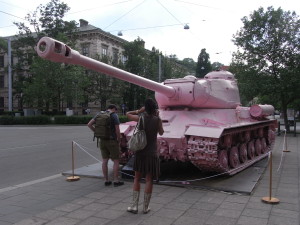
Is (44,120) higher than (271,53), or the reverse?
(271,53)

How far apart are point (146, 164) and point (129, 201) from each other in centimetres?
108

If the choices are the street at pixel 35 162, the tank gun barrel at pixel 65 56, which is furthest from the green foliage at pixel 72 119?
the tank gun barrel at pixel 65 56

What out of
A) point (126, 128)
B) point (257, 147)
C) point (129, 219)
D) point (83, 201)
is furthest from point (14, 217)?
point (257, 147)

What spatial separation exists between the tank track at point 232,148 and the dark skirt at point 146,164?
6.08 feet

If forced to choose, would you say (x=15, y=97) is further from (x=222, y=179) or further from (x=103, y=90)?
(x=222, y=179)

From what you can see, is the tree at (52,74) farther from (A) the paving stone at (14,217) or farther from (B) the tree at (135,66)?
(A) the paving stone at (14,217)

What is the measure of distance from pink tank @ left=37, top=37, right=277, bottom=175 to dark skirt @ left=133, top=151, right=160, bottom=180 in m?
1.74

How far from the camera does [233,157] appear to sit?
8.29 metres

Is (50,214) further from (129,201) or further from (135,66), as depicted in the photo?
(135,66)

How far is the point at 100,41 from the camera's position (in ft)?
157

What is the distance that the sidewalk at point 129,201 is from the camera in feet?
16.4

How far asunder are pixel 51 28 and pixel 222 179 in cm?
3741

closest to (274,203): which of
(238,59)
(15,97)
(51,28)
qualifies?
(238,59)

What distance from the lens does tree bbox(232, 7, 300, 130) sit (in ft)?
66.5
